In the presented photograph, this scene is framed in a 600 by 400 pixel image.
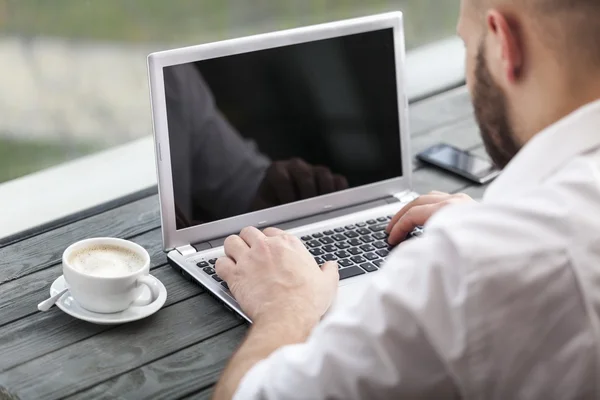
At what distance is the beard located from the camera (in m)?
1.03

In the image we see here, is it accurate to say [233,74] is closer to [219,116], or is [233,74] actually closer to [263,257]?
[219,116]

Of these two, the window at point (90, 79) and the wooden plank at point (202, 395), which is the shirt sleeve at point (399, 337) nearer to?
the wooden plank at point (202, 395)

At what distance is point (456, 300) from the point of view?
79 cm

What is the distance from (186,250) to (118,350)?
0.24 m

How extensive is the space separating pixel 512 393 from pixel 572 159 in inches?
9.5

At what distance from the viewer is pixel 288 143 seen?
141 cm

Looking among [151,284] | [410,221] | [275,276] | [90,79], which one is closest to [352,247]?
[410,221]

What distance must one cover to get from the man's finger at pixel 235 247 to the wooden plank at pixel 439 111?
2.09 ft

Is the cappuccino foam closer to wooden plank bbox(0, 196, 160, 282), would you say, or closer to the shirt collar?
wooden plank bbox(0, 196, 160, 282)

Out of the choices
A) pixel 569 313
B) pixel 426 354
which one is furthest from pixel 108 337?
pixel 569 313

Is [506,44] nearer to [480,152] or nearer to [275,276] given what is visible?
[275,276]

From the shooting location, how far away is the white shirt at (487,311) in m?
0.79

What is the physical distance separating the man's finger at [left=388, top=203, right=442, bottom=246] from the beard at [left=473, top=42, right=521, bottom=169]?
25cm

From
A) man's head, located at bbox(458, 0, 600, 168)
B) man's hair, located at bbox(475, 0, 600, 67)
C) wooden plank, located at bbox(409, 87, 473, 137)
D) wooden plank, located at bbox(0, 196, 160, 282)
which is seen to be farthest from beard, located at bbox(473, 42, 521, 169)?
wooden plank, located at bbox(409, 87, 473, 137)
